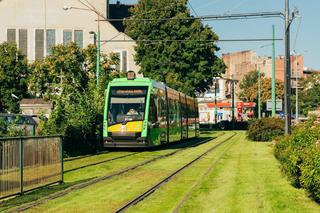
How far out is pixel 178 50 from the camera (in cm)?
6669

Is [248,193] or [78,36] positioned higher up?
[78,36]

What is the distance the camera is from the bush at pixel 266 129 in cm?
3947

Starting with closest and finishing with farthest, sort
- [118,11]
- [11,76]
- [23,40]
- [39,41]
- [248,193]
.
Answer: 1. [248,193]
2. [11,76]
3. [23,40]
4. [39,41]
5. [118,11]

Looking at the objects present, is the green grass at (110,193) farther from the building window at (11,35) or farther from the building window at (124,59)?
the building window at (11,35)

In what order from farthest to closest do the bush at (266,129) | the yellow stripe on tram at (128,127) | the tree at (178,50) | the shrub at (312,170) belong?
the tree at (178,50), the bush at (266,129), the yellow stripe on tram at (128,127), the shrub at (312,170)

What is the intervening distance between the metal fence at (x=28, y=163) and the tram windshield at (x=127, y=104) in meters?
12.6

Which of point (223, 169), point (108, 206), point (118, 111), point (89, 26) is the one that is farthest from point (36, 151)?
point (89, 26)

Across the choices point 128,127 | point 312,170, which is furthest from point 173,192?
point 128,127

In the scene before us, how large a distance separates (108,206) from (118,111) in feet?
54.8

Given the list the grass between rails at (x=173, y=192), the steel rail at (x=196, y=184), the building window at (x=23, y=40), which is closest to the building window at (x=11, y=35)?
the building window at (x=23, y=40)

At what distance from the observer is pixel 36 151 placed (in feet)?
46.2

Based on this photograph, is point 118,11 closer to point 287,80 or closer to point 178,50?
point 178,50

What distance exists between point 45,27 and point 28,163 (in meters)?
71.8

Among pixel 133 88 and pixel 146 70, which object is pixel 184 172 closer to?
pixel 133 88
